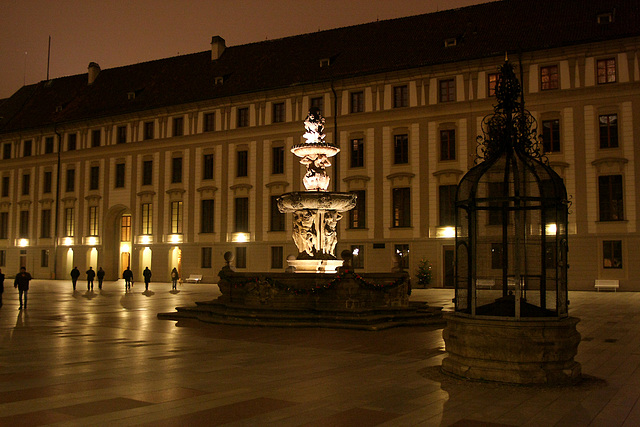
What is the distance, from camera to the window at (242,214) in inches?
1666

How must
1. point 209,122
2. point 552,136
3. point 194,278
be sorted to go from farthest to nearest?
point 209,122, point 194,278, point 552,136

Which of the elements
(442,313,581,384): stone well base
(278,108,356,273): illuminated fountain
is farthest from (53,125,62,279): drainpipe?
(442,313,581,384): stone well base

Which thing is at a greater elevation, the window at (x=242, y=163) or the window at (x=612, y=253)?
the window at (x=242, y=163)

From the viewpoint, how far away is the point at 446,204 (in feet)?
119

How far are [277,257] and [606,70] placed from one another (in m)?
21.2

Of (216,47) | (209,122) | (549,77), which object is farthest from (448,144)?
(216,47)

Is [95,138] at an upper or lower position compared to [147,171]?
upper

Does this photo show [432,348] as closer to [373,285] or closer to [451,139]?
[373,285]

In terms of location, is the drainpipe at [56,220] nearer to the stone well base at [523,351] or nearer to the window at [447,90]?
the window at [447,90]

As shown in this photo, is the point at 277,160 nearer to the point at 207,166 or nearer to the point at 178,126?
the point at 207,166

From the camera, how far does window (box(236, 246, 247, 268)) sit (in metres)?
42.0

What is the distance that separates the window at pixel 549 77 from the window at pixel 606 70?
207cm

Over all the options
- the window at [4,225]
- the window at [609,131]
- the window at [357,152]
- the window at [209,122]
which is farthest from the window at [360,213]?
the window at [4,225]

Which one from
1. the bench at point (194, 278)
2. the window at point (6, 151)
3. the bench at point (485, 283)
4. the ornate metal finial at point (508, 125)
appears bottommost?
the bench at point (194, 278)
